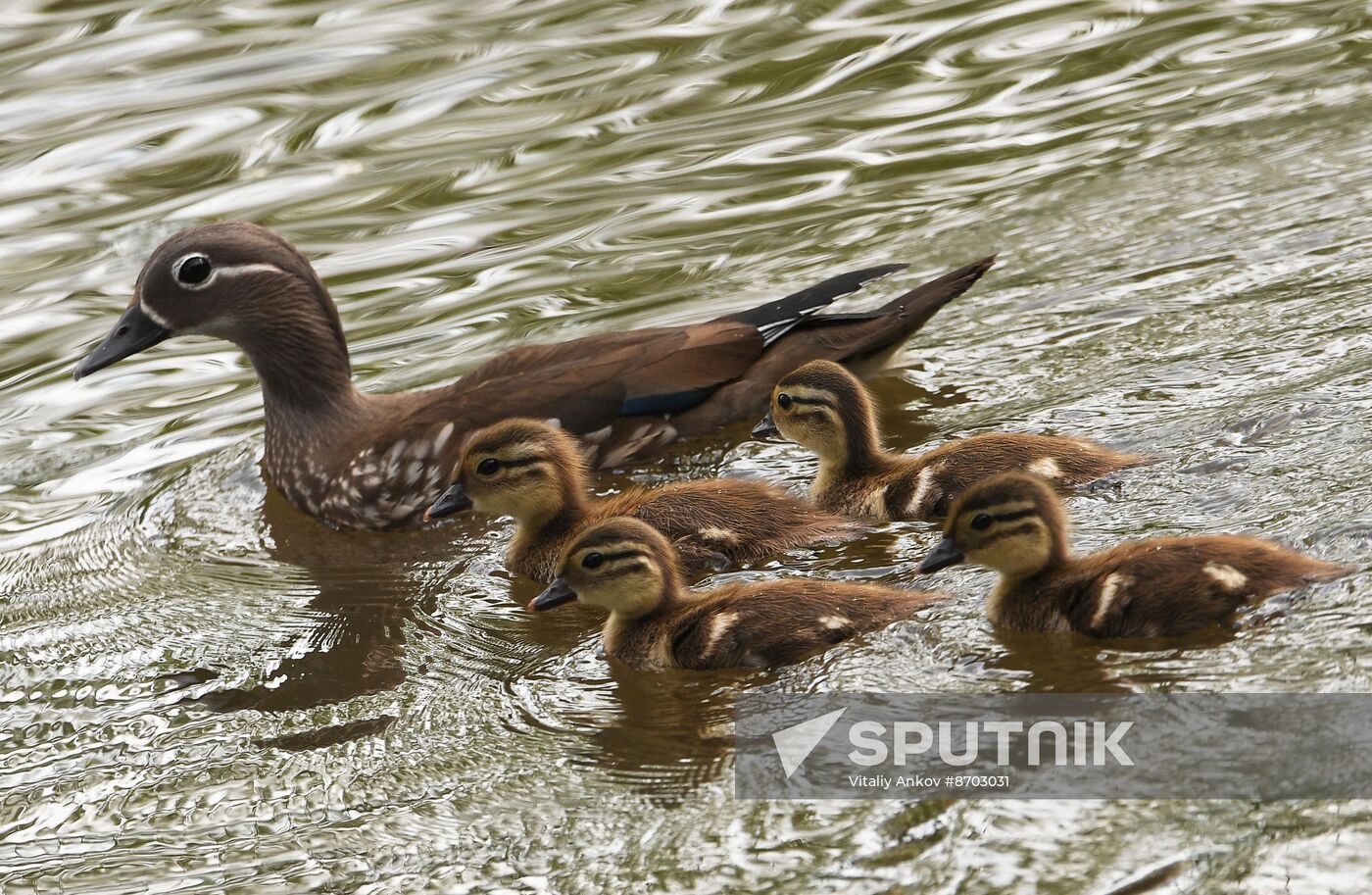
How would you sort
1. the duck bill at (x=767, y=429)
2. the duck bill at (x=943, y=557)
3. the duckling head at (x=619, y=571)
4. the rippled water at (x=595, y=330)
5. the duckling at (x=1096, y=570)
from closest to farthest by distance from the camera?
1. the rippled water at (x=595, y=330)
2. the duckling at (x=1096, y=570)
3. the duck bill at (x=943, y=557)
4. the duckling head at (x=619, y=571)
5. the duck bill at (x=767, y=429)

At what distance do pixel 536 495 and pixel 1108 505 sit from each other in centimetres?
210

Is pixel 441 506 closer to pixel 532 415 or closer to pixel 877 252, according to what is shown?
pixel 532 415

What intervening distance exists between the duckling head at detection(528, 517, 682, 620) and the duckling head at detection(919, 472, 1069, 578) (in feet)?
3.12

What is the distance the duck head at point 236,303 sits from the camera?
7824 millimetres

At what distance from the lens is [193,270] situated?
25.7 feet

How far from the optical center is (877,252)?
370 inches

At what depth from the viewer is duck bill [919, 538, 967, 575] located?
19.5ft

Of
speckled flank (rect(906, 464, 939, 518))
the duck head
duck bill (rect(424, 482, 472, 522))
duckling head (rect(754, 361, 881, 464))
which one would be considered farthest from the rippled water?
the duck head

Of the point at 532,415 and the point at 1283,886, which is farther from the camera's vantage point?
the point at 532,415

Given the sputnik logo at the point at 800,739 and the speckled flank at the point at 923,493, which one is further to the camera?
the speckled flank at the point at 923,493

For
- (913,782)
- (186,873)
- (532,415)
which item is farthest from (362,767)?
(532,415)

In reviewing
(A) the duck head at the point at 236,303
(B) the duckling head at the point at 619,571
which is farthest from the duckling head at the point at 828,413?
(A) the duck head at the point at 236,303

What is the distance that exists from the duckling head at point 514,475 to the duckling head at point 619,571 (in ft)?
2.90

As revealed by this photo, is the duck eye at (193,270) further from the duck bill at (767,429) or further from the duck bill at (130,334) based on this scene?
the duck bill at (767,429)
